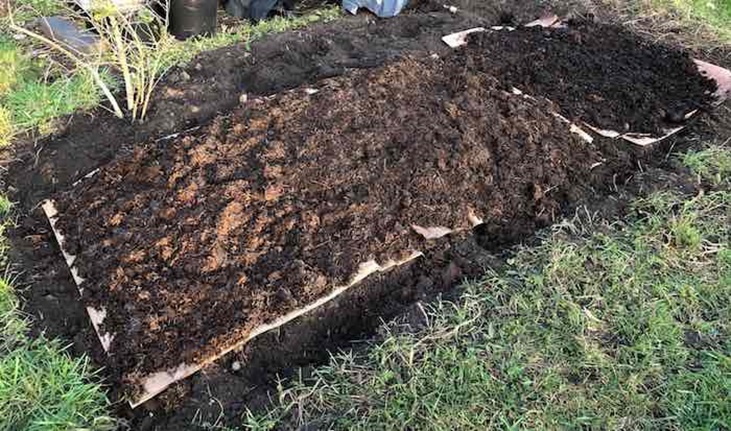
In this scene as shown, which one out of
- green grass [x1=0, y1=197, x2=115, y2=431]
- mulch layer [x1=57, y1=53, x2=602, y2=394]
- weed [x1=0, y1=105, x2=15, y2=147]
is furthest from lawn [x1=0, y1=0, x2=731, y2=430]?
weed [x1=0, y1=105, x2=15, y2=147]

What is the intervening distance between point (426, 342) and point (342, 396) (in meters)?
0.40

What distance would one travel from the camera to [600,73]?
12.6 ft

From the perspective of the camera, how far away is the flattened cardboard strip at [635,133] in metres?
3.36

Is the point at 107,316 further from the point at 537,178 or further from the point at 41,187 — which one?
the point at 537,178

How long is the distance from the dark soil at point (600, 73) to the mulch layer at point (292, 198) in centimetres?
34

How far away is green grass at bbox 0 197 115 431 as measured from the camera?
201 cm

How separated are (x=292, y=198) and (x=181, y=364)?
35.5 inches

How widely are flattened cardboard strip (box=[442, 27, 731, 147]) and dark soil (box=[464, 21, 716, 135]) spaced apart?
43 millimetres

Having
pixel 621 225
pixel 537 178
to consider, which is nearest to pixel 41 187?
pixel 537 178

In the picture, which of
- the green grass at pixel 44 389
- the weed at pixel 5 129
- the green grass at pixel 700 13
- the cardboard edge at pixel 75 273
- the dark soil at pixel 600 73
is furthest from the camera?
the green grass at pixel 700 13

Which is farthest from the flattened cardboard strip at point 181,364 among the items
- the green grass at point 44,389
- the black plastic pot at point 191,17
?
the black plastic pot at point 191,17

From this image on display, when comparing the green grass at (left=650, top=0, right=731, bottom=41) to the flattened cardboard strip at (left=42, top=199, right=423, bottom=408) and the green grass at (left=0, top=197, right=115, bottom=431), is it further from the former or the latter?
the green grass at (left=0, top=197, right=115, bottom=431)

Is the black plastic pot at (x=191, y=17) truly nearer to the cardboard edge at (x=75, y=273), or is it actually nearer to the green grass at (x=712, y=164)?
the cardboard edge at (x=75, y=273)

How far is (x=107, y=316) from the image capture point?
2270 millimetres
